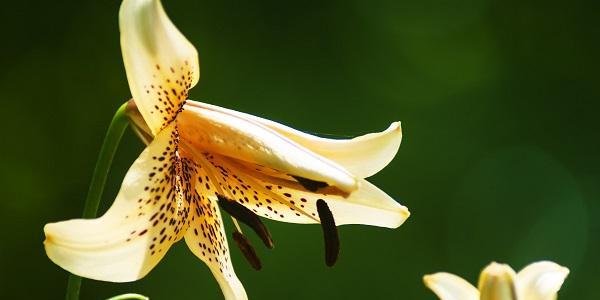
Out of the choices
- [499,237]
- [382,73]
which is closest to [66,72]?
[382,73]

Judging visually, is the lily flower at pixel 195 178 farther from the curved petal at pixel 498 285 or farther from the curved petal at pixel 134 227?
the curved petal at pixel 498 285

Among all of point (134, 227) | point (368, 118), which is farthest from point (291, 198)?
point (368, 118)

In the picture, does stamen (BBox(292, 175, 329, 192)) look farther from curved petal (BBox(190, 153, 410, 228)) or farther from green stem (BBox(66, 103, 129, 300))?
green stem (BBox(66, 103, 129, 300))

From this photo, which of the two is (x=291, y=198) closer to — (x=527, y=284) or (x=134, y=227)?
(x=134, y=227)

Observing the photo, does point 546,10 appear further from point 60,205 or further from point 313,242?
point 60,205

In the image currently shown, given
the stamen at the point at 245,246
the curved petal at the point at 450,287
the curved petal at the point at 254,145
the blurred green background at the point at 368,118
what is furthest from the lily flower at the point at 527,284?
the blurred green background at the point at 368,118

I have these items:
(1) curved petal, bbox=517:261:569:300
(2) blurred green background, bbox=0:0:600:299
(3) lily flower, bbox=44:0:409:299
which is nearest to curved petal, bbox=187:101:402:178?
(3) lily flower, bbox=44:0:409:299
